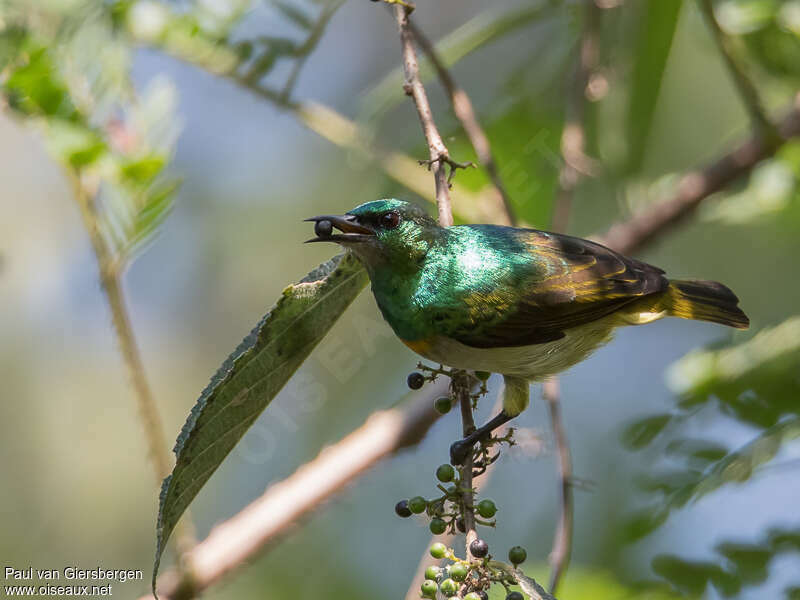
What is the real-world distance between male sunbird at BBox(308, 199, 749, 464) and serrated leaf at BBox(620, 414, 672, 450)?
0.32m

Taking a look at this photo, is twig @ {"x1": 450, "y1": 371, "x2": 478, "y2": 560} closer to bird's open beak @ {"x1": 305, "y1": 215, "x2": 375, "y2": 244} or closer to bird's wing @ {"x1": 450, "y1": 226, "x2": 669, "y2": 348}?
bird's wing @ {"x1": 450, "y1": 226, "x2": 669, "y2": 348}

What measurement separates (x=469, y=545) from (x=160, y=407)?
424cm

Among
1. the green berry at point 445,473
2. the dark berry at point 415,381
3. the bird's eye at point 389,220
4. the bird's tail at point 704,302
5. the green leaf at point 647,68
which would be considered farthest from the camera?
the green leaf at point 647,68

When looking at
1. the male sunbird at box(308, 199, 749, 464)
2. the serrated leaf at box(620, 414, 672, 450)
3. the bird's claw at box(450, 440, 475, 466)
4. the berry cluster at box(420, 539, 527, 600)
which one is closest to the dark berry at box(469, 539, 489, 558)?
the berry cluster at box(420, 539, 527, 600)

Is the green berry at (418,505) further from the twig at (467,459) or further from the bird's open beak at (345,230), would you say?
the bird's open beak at (345,230)

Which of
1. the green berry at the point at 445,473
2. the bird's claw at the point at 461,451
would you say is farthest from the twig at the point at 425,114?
the green berry at the point at 445,473

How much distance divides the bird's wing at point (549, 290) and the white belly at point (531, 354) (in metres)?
0.03

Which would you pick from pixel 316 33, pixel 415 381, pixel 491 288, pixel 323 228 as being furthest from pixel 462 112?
pixel 415 381

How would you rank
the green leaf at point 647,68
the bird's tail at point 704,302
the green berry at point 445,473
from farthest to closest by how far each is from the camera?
the green leaf at point 647,68 → the bird's tail at point 704,302 → the green berry at point 445,473

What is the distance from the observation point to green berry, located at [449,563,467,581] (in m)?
1.92

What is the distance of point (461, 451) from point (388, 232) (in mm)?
736

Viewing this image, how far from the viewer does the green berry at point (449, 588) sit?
75.6 inches

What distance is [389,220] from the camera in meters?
2.75

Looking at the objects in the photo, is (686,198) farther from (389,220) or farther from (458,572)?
(458,572)
